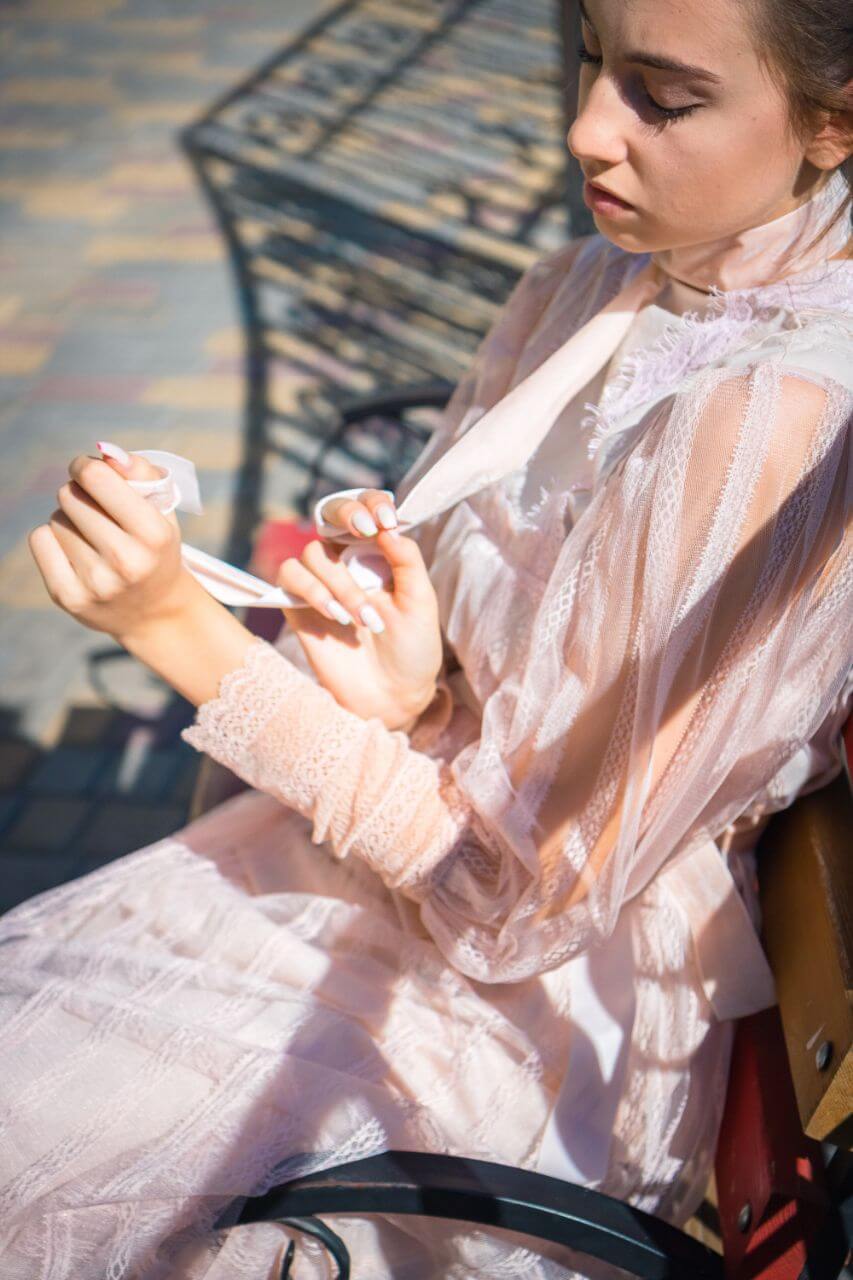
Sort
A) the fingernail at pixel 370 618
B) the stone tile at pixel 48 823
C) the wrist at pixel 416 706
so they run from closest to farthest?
the fingernail at pixel 370 618, the wrist at pixel 416 706, the stone tile at pixel 48 823

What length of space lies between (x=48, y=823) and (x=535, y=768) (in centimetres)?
166

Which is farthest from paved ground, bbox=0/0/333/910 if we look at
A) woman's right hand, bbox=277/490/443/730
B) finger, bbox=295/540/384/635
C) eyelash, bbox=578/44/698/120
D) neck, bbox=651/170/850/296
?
eyelash, bbox=578/44/698/120

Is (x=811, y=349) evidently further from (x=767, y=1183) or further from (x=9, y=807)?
(x=9, y=807)

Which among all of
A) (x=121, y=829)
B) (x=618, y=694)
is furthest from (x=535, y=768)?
(x=121, y=829)

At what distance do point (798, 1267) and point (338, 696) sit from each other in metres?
0.76

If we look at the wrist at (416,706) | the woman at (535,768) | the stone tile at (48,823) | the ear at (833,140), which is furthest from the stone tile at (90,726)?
the ear at (833,140)

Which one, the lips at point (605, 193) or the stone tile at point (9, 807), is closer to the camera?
the lips at point (605, 193)

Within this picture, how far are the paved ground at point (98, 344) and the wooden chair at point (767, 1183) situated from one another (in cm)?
146

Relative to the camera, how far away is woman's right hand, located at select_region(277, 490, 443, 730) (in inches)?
48.3

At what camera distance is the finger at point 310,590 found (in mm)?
1258

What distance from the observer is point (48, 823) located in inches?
96.7

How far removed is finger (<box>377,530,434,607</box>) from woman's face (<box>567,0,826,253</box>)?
0.39m

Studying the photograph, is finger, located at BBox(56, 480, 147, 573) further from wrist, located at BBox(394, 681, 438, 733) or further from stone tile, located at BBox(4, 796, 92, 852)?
stone tile, located at BBox(4, 796, 92, 852)

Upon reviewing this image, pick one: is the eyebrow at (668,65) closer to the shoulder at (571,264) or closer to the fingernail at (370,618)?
the shoulder at (571,264)
